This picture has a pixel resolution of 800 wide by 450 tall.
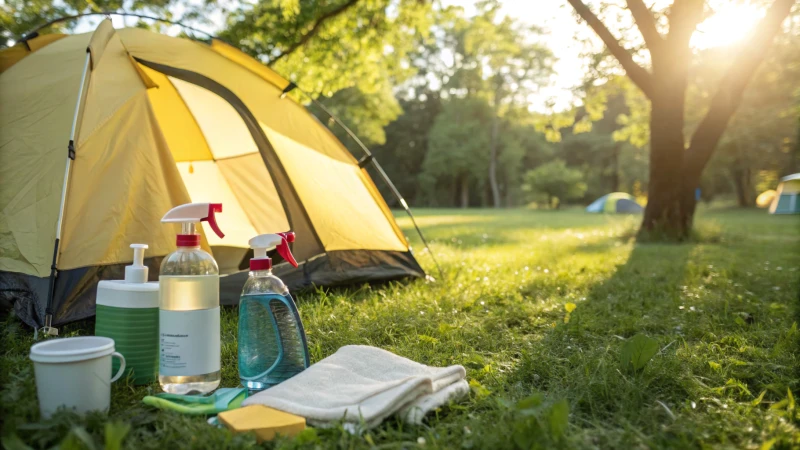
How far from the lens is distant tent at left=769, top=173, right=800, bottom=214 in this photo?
12700 mm

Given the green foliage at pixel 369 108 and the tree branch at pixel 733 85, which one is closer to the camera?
the tree branch at pixel 733 85

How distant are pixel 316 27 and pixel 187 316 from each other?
18.7 ft

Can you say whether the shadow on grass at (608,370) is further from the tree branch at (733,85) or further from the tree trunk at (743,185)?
the tree trunk at (743,185)

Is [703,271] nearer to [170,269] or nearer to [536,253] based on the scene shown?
[536,253]

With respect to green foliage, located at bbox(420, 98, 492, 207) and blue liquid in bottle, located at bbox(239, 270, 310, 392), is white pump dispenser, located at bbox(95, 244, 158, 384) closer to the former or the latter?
blue liquid in bottle, located at bbox(239, 270, 310, 392)

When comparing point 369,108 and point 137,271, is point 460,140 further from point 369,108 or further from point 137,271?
point 137,271

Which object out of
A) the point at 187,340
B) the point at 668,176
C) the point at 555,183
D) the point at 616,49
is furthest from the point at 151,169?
the point at 555,183

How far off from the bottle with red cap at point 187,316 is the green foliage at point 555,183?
2403 cm

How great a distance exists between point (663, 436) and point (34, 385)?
181cm

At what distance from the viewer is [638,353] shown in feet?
6.65

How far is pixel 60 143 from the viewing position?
9.59 ft

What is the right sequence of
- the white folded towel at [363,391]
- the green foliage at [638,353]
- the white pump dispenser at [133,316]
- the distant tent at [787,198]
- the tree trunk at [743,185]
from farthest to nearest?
the tree trunk at [743,185]
the distant tent at [787,198]
the green foliage at [638,353]
the white pump dispenser at [133,316]
the white folded towel at [363,391]

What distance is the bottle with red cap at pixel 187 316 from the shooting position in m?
1.80

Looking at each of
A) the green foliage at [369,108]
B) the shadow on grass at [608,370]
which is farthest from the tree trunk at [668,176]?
the green foliage at [369,108]
